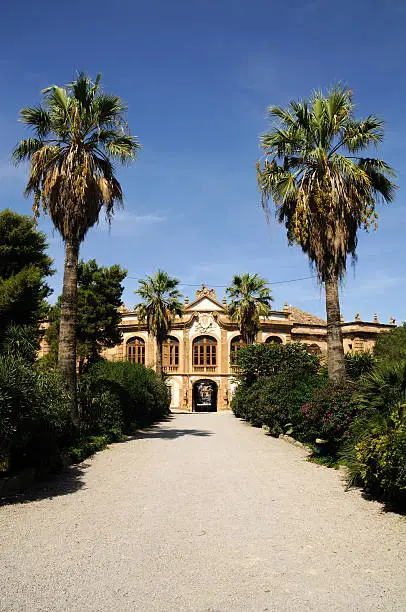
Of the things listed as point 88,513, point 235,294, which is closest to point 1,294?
point 88,513

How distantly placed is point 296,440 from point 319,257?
17.5 ft

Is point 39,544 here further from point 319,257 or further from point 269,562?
point 319,257

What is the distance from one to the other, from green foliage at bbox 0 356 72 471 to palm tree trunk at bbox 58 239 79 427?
331 centimetres

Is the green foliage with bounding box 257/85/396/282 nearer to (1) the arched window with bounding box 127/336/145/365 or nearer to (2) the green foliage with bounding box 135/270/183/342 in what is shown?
(2) the green foliage with bounding box 135/270/183/342

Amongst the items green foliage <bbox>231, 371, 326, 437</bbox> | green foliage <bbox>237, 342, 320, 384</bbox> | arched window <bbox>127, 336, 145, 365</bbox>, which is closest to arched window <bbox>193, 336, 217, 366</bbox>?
arched window <bbox>127, 336, 145, 365</bbox>

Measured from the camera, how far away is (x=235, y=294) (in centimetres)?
3678

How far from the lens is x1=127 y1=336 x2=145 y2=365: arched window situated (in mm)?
47188

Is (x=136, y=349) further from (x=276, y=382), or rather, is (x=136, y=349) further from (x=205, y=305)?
(x=276, y=382)

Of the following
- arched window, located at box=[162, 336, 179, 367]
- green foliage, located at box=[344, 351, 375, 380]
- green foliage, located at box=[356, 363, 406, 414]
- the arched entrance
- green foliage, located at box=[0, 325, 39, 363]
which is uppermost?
arched window, located at box=[162, 336, 179, 367]

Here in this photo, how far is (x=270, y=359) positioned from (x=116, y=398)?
9.52 meters

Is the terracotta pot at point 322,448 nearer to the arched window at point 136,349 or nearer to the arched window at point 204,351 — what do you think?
the arched window at point 204,351

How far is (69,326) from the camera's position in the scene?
13.5 metres

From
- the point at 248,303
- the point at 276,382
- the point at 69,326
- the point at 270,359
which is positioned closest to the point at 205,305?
the point at 248,303

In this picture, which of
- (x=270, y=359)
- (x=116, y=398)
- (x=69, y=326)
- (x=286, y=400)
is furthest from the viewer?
(x=270, y=359)
